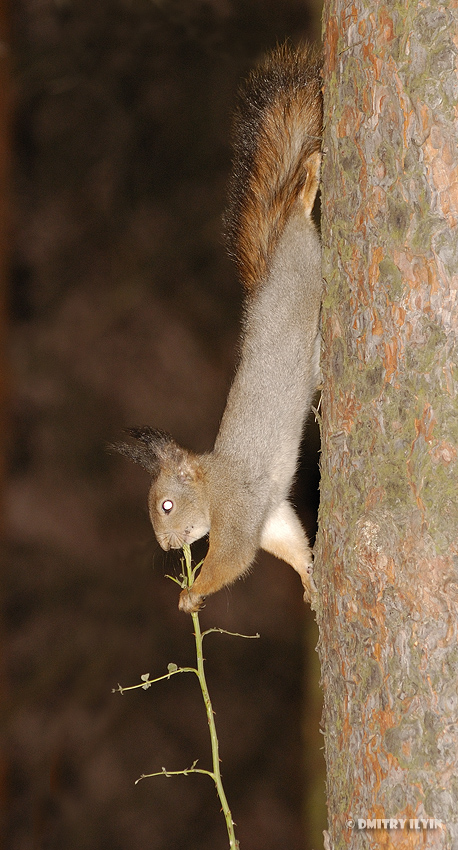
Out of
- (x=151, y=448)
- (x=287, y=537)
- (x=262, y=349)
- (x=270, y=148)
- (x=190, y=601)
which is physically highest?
(x=270, y=148)

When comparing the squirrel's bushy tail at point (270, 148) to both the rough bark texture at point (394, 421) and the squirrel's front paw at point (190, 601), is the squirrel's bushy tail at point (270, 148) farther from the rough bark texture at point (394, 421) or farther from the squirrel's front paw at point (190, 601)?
the squirrel's front paw at point (190, 601)

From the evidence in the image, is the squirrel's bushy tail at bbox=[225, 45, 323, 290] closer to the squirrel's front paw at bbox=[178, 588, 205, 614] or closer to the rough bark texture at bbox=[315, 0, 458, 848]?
the rough bark texture at bbox=[315, 0, 458, 848]

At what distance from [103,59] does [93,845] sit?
239cm

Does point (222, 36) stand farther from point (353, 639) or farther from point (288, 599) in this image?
point (353, 639)

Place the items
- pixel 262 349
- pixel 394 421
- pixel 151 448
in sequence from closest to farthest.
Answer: pixel 394 421
pixel 262 349
pixel 151 448

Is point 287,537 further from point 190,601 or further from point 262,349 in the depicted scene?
point 262,349

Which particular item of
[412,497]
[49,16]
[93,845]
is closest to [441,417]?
[412,497]

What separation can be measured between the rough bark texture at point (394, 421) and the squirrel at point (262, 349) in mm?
362

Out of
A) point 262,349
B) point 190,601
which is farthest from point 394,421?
point 190,601

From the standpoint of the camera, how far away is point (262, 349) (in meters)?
1.41

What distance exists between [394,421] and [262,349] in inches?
21.2

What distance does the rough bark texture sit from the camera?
0.85 m

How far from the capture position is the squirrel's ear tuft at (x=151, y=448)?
157 cm

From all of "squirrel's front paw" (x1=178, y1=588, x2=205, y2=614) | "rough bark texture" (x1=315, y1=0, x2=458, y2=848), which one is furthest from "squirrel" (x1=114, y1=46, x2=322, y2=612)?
"rough bark texture" (x1=315, y1=0, x2=458, y2=848)
